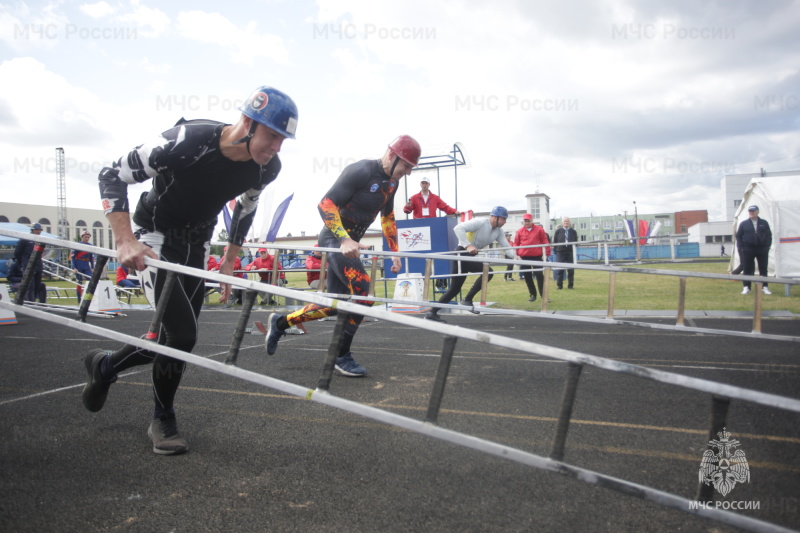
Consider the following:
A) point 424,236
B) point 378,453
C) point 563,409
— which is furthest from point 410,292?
point 563,409

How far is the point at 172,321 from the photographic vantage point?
285 centimetres

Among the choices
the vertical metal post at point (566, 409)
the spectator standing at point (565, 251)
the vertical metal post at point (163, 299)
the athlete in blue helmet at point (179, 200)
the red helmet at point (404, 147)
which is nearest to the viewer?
the vertical metal post at point (566, 409)

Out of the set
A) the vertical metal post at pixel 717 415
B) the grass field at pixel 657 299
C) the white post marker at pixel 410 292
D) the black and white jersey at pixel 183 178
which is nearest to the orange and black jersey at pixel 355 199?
the black and white jersey at pixel 183 178

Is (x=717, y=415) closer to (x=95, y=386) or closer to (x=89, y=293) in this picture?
(x=89, y=293)

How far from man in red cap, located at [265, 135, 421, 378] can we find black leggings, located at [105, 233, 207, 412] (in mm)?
1464

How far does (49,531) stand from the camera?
2096 millimetres

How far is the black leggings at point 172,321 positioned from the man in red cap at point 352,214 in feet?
4.80

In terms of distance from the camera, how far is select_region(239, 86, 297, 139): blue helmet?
266 centimetres

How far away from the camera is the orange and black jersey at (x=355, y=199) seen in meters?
4.60

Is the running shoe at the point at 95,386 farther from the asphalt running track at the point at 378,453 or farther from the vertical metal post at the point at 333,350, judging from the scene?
the vertical metal post at the point at 333,350

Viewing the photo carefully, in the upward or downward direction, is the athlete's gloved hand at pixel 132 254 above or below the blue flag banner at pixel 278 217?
below

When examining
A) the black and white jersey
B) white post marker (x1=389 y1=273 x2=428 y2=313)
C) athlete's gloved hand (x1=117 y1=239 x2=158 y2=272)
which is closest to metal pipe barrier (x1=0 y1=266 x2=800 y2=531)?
athlete's gloved hand (x1=117 y1=239 x2=158 y2=272)

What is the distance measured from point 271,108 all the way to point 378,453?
1.99 m

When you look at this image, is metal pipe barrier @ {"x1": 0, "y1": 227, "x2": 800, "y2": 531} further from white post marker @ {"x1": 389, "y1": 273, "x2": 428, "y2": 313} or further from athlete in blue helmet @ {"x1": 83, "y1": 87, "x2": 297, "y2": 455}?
white post marker @ {"x1": 389, "y1": 273, "x2": 428, "y2": 313}
